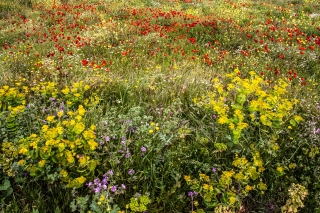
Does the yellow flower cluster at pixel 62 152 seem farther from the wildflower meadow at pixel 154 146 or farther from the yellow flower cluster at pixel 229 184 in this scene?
the yellow flower cluster at pixel 229 184

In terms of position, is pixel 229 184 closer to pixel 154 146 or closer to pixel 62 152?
pixel 154 146

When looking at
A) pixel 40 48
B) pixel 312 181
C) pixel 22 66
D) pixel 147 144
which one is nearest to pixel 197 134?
→ pixel 147 144

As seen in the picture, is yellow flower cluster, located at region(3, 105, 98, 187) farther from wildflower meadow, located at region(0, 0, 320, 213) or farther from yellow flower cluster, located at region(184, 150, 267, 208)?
yellow flower cluster, located at region(184, 150, 267, 208)

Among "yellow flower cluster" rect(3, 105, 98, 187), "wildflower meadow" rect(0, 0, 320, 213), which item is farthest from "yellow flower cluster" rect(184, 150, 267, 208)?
"yellow flower cluster" rect(3, 105, 98, 187)

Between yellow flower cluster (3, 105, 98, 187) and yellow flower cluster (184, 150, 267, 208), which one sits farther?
yellow flower cluster (184, 150, 267, 208)

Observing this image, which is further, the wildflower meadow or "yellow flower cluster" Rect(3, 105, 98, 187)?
the wildflower meadow

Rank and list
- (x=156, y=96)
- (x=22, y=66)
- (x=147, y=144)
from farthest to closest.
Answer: (x=22, y=66) → (x=156, y=96) → (x=147, y=144)

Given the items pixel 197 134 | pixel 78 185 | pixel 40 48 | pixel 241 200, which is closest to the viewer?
pixel 78 185

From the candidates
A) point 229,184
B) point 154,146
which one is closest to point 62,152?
point 154,146

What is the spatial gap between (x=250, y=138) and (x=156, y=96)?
1692mm

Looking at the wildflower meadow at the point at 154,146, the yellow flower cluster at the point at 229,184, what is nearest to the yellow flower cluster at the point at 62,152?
the wildflower meadow at the point at 154,146

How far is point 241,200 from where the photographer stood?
311 cm

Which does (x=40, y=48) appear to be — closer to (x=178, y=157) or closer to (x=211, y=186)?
(x=178, y=157)

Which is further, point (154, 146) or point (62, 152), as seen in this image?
point (154, 146)
